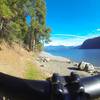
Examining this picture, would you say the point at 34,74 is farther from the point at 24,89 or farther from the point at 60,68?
the point at 24,89

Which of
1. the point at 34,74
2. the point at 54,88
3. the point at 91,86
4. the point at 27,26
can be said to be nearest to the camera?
the point at 54,88

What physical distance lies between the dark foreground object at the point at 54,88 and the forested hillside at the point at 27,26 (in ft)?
142

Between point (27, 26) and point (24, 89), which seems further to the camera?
point (27, 26)

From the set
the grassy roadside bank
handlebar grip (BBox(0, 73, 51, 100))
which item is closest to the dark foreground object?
handlebar grip (BBox(0, 73, 51, 100))

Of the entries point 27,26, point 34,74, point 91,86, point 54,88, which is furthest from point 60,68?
point 54,88

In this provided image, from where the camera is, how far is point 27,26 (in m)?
70.2

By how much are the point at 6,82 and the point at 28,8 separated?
186 feet

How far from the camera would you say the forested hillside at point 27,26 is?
46.6m

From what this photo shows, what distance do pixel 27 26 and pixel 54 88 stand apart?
69095 millimetres

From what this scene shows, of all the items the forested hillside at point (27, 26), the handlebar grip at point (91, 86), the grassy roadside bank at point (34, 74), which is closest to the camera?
the handlebar grip at point (91, 86)

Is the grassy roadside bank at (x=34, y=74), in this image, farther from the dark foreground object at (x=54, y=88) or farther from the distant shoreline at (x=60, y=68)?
the dark foreground object at (x=54, y=88)

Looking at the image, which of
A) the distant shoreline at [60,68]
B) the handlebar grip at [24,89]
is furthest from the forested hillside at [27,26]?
the handlebar grip at [24,89]

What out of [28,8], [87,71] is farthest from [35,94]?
[28,8]

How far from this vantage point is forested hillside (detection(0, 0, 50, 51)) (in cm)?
4656
